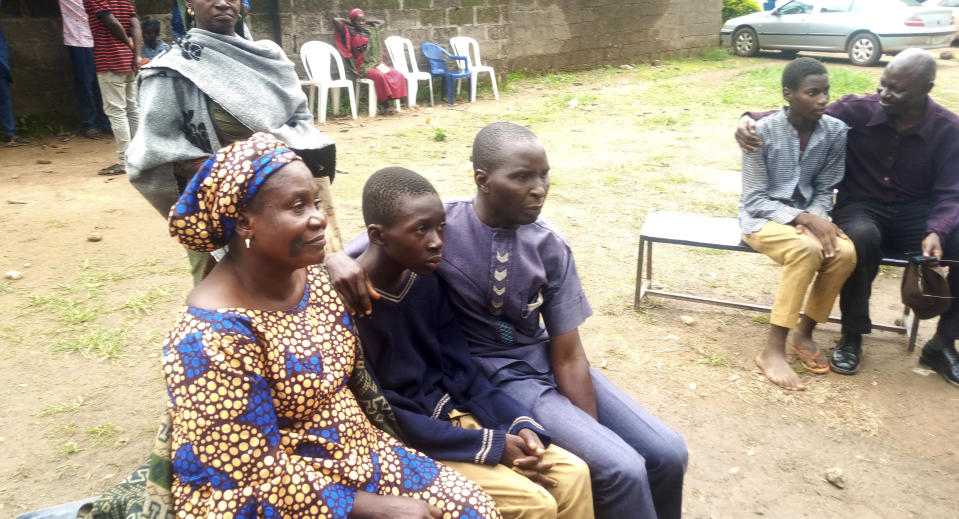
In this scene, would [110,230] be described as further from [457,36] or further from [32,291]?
[457,36]

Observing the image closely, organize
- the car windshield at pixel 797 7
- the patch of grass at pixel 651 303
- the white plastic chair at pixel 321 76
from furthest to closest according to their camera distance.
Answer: the car windshield at pixel 797 7 → the white plastic chair at pixel 321 76 → the patch of grass at pixel 651 303

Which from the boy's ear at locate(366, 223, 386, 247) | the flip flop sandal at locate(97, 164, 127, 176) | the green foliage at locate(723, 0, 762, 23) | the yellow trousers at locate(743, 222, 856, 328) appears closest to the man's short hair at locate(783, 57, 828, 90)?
the yellow trousers at locate(743, 222, 856, 328)

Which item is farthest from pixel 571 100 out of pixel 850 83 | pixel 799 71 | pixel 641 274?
pixel 799 71

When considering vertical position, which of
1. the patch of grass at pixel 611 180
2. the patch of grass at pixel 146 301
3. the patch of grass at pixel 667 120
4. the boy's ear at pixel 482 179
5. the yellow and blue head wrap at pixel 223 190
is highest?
the yellow and blue head wrap at pixel 223 190

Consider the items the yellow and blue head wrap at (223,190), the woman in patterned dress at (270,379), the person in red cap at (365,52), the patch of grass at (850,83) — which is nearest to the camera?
the woman in patterned dress at (270,379)

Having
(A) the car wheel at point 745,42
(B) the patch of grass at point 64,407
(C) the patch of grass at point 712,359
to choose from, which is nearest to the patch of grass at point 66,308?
(B) the patch of grass at point 64,407

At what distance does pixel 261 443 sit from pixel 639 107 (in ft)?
31.2

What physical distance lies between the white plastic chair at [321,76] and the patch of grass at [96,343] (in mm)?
5950

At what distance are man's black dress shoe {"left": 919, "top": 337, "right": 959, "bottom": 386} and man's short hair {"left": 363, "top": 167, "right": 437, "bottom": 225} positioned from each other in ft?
10.4

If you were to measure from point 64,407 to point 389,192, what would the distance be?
2.33 m

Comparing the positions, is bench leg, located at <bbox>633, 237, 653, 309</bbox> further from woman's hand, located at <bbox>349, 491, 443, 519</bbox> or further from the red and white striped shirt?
the red and white striped shirt

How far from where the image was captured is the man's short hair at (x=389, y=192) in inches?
83.4

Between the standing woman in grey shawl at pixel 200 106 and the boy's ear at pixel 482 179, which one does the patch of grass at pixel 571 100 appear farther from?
the boy's ear at pixel 482 179

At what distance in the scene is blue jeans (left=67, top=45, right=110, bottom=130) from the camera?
7.95 metres
